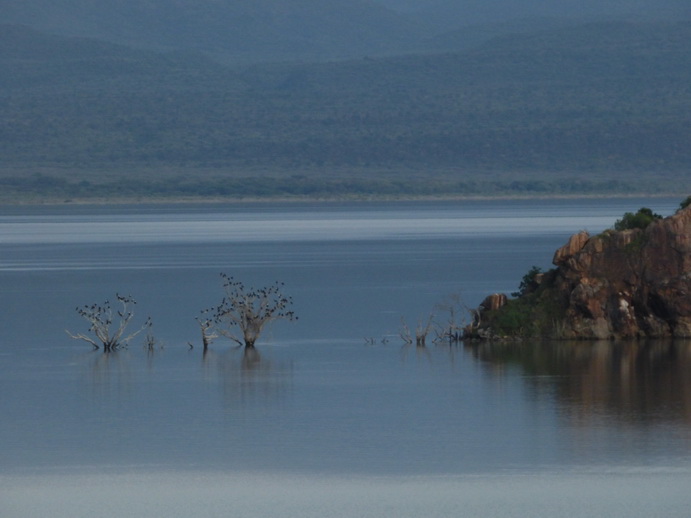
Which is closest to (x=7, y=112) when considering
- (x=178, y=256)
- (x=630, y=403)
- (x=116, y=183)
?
(x=116, y=183)

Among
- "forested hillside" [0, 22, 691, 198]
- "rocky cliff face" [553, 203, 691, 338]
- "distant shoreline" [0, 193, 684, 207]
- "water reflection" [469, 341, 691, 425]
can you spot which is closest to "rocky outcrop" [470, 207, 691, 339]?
"rocky cliff face" [553, 203, 691, 338]

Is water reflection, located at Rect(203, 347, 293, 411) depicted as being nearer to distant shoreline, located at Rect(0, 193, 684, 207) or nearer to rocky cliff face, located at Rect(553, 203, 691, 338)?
rocky cliff face, located at Rect(553, 203, 691, 338)

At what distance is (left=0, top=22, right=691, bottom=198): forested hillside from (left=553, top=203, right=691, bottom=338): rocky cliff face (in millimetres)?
101854

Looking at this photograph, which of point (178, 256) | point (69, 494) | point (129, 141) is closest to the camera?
point (69, 494)

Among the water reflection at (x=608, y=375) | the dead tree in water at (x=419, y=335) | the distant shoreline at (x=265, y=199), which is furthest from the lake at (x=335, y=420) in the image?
the distant shoreline at (x=265, y=199)

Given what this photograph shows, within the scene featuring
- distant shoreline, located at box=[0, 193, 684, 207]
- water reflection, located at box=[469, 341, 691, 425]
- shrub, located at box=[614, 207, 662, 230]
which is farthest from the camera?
distant shoreline, located at box=[0, 193, 684, 207]

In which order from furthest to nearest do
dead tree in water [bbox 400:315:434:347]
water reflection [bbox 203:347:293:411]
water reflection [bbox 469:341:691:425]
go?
dead tree in water [bbox 400:315:434:347]
water reflection [bbox 203:347:293:411]
water reflection [bbox 469:341:691:425]

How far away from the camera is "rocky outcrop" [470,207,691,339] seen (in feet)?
67.3

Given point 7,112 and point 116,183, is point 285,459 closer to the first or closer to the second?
point 116,183

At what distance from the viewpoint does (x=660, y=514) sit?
11000 millimetres

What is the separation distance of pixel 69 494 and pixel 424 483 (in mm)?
2465

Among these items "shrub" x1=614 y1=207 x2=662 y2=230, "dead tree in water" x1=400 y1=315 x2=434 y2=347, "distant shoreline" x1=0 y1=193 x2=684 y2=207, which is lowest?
"dead tree in water" x1=400 y1=315 x2=434 y2=347

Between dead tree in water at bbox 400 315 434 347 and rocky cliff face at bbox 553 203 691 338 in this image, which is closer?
rocky cliff face at bbox 553 203 691 338

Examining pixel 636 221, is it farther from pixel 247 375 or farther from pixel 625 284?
pixel 247 375
